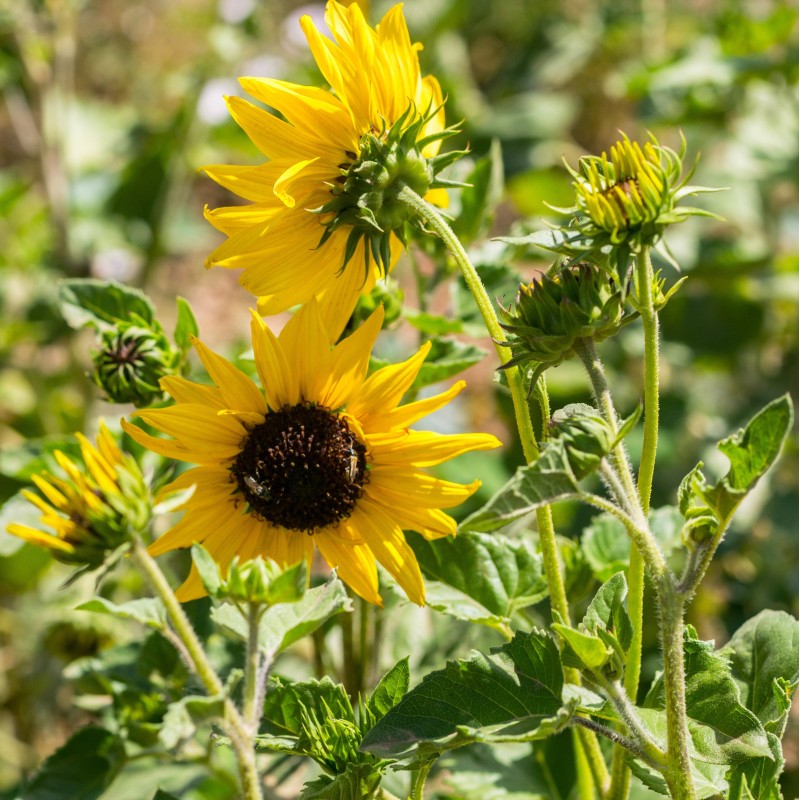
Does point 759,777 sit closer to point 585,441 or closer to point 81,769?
point 585,441

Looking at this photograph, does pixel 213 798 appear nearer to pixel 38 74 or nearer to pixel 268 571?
pixel 268 571

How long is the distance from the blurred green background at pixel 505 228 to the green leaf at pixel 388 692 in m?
0.53

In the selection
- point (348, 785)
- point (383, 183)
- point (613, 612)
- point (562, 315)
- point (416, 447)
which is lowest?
point (348, 785)

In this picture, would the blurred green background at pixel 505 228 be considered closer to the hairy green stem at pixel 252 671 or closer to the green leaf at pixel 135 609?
the green leaf at pixel 135 609

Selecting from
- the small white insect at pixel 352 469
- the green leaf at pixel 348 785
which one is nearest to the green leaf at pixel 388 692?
the green leaf at pixel 348 785

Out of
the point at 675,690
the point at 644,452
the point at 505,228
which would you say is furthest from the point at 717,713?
the point at 505,228

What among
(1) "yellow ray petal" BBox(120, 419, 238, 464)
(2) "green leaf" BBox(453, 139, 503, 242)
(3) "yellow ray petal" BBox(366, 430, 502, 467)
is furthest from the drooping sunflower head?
(2) "green leaf" BBox(453, 139, 503, 242)

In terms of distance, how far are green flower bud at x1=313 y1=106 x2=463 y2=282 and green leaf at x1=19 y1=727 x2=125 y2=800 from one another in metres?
0.55

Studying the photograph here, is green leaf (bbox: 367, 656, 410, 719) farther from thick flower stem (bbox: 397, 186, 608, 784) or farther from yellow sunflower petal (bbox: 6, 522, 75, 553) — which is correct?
yellow sunflower petal (bbox: 6, 522, 75, 553)

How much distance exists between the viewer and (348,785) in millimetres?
751

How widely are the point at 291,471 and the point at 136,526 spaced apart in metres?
0.17

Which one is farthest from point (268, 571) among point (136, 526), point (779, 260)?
point (779, 260)

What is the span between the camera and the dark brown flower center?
0.88 metres

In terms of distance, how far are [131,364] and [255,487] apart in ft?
0.69
